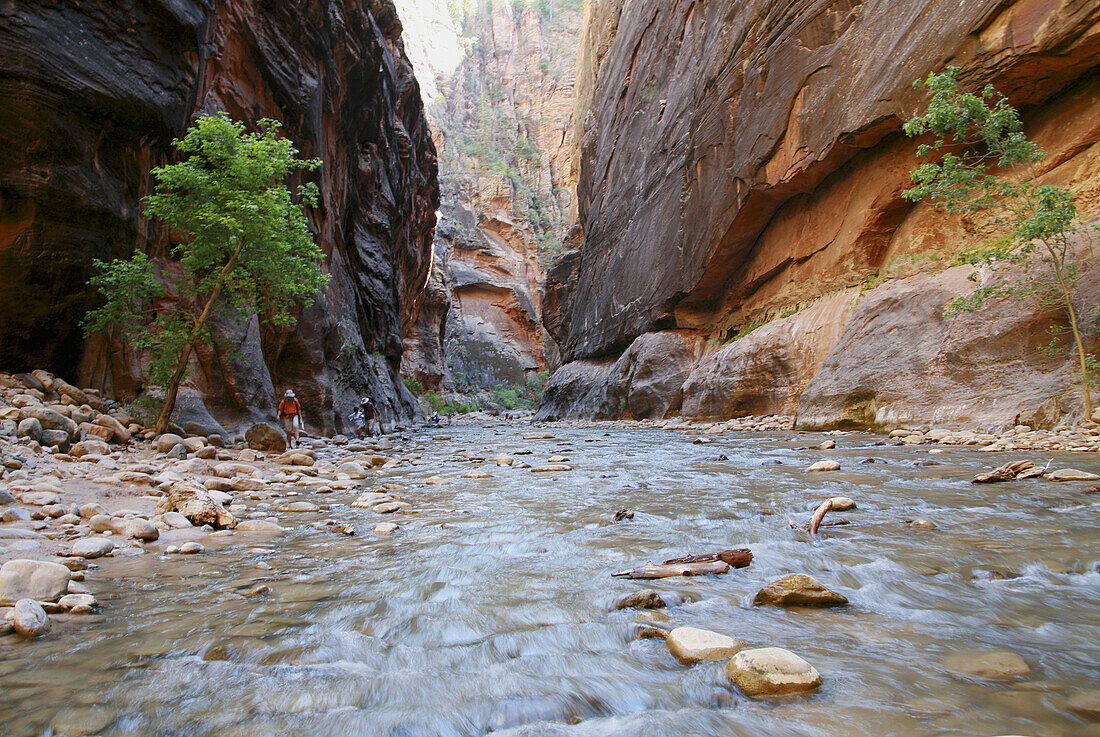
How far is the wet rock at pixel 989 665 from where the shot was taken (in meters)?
1.75

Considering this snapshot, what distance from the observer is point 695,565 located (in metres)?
3.03

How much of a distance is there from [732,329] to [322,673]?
2048 cm

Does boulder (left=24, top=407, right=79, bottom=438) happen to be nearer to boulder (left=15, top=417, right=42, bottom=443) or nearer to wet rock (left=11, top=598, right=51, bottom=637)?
boulder (left=15, top=417, right=42, bottom=443)

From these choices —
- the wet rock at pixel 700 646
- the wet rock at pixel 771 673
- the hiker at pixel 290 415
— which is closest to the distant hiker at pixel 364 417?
the hiker at pixel 290 415

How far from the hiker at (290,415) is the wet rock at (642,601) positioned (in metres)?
10.4

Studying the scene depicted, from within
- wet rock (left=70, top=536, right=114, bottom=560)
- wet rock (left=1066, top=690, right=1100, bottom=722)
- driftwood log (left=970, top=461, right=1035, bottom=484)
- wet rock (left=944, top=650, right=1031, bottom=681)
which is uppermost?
driftwood log (left=970, top=461, right=1035, bottom=484)

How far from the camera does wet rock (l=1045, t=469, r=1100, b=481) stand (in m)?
4.63

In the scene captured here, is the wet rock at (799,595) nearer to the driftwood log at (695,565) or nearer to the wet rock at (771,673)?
the driftwood log at (695,565)

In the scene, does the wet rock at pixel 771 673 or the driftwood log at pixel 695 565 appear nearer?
the wet rock at pixel 771 673

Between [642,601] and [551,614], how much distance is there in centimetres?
43

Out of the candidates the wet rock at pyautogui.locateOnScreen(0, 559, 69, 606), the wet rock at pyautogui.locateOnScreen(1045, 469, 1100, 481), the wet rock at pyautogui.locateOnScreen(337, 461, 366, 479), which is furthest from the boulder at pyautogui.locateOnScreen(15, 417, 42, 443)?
the wet rock at pyautogui.locateOnScreen(1045, 469, 1100, 481)

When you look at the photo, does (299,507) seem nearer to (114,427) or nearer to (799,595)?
(114,427)

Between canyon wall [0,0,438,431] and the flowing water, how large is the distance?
6983mm

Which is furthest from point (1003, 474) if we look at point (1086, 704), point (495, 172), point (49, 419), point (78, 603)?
point (495, 172)
